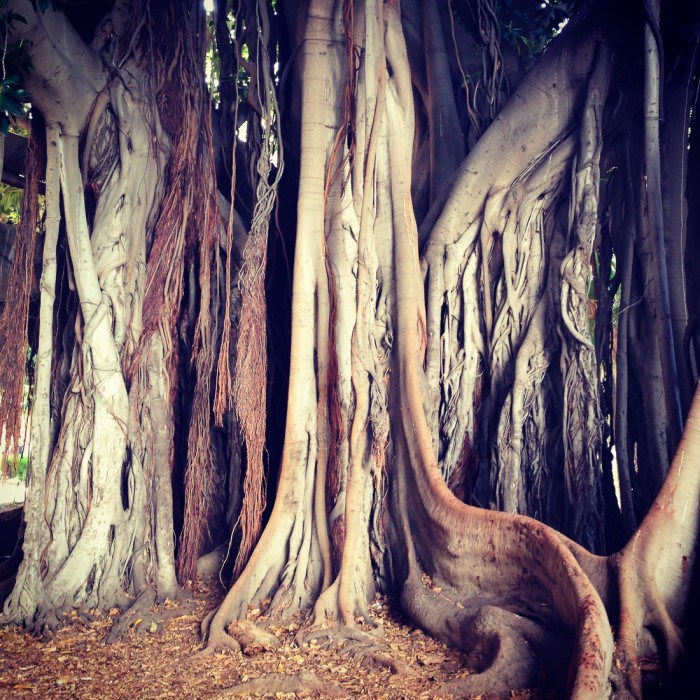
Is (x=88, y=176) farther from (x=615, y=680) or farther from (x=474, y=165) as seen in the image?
(x=615, y=680)

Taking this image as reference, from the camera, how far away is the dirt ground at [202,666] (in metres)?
2.78

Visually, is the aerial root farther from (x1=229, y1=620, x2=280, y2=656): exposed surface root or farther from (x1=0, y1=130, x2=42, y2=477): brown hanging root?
(x1=0, y1=130, x2=42, y2=477): brown hanging root

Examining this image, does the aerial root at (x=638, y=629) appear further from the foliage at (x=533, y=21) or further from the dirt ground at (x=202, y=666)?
the foliage at (x=533, y=21)

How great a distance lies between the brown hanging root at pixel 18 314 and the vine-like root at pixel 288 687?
6.04 feet

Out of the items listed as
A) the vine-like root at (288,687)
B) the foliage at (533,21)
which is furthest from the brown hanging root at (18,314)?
the foliage at (533,21)

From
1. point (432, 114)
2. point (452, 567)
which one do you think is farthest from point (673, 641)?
point (432, 114)

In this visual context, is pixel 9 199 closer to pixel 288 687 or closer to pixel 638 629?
pixel 288 687

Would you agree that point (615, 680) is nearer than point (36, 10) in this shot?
Yes

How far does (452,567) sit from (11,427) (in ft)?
7.92

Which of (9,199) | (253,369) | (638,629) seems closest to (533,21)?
(253,369)

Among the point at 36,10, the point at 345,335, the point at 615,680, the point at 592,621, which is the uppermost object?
the point at 36,10

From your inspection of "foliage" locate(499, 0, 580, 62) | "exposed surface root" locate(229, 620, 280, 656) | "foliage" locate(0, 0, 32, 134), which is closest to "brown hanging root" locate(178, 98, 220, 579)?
"exposed surface root" locate(229, 620, 280, 656)

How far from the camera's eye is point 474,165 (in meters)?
4.13

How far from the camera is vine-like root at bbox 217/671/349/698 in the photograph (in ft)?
9.00
